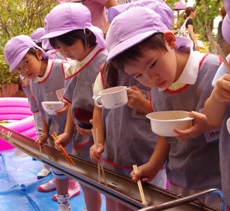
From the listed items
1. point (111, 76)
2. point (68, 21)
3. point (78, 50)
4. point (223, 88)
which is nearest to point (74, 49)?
point (78, 50)

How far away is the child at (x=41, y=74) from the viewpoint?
97.2 inches

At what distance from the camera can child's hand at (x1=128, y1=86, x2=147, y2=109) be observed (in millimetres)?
1607

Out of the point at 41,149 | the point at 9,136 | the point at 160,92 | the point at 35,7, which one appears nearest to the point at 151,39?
the point at 160,92

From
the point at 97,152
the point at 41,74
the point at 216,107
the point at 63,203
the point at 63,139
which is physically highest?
the point at 216,107

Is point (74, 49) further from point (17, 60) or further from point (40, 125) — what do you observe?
point (40, 125)

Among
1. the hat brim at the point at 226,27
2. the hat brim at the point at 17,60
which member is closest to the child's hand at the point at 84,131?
the hat brim at the point at 17,60

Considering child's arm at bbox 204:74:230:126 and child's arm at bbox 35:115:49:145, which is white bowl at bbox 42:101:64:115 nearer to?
child's arm at bbox 35:115:49:145

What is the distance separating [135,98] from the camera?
1.61 metres

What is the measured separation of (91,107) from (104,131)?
0.74ft

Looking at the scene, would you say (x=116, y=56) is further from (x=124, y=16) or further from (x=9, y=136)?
(x=9, y=136)

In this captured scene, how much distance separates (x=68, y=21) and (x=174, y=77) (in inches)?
34.4

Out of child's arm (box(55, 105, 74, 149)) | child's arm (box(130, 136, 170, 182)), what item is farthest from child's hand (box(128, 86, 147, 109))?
child's arm (box(55, 105, 74, 149))

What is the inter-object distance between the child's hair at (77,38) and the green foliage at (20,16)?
5633 millimetres

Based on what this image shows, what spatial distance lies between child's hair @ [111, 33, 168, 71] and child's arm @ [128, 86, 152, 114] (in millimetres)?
253
